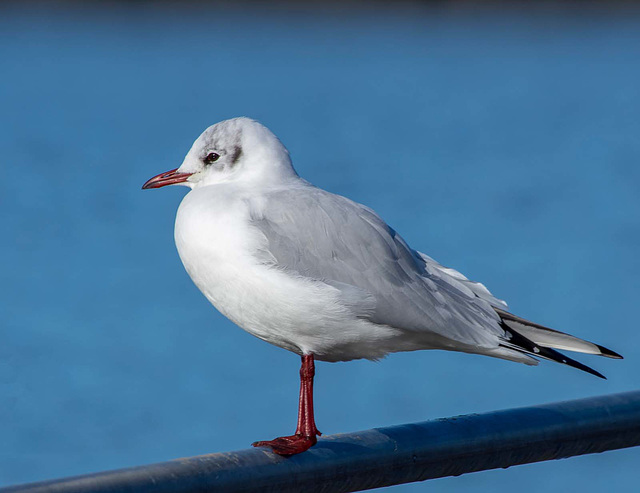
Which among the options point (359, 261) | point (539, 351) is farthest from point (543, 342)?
point (359, 261)

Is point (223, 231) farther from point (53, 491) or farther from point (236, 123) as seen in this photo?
point (53, 491)

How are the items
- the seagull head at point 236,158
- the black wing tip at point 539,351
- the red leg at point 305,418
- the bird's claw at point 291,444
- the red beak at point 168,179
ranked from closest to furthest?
the bird's claw at point 291,444, the red leg at point 305,418, the black wing tip at point 539,351, the seagull head at point 236,158, the red beak at point 168,179

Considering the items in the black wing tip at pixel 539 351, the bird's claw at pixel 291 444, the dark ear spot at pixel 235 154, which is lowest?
the bird's claw at pixel 291 444

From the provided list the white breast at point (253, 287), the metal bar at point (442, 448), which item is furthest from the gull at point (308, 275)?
the metal bar at point (442, 448)

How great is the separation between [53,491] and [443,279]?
57.8 inches

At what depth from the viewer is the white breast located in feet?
6.41

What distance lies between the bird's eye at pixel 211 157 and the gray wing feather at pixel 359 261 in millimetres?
237

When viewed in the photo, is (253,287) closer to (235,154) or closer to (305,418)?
(305,418)

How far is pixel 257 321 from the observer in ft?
6.50

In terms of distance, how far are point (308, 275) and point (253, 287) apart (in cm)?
14

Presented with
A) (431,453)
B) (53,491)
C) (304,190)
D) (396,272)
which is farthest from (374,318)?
(53,491)

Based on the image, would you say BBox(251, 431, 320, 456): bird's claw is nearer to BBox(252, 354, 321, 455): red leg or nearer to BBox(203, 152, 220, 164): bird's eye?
BBox(252, 354, 321, 455): red leg

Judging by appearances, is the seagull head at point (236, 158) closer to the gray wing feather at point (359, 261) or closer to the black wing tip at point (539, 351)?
the gray wing feather at point (359, 261)

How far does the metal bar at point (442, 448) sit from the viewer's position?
1320 millimetres
